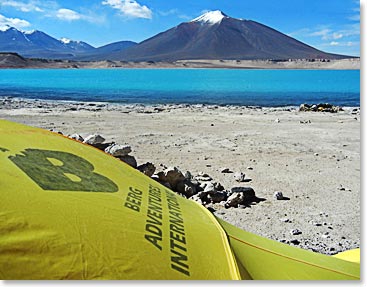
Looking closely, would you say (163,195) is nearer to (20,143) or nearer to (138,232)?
(138,232)

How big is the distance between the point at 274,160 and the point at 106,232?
4.10 m

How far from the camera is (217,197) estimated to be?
3.52 metres

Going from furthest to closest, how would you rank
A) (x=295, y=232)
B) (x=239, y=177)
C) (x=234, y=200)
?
(x=239, y=177)
(x=234, y=200)
(x=295, y=232)

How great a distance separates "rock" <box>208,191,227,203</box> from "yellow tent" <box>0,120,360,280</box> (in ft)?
5.14

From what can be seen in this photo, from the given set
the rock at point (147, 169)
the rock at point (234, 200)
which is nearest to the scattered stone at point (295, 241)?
the rock at point (234, 200)

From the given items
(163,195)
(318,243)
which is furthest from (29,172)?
(318,243)

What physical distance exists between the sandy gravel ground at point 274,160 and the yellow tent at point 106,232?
3.74 ft

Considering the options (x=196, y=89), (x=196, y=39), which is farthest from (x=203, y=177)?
(x=196, y=89)

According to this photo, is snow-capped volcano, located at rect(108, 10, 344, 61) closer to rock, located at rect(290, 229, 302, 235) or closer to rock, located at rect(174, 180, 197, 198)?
rock, located at rect(174, 180, 197, 198)

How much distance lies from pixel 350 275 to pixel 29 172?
1.45 metres

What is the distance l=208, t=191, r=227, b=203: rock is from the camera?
11.5ft

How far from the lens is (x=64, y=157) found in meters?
1.83

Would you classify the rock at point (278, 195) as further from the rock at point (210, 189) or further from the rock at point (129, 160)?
the rock at point (129, 160)

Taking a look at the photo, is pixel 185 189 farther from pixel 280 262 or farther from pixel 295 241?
pixel 280 262
